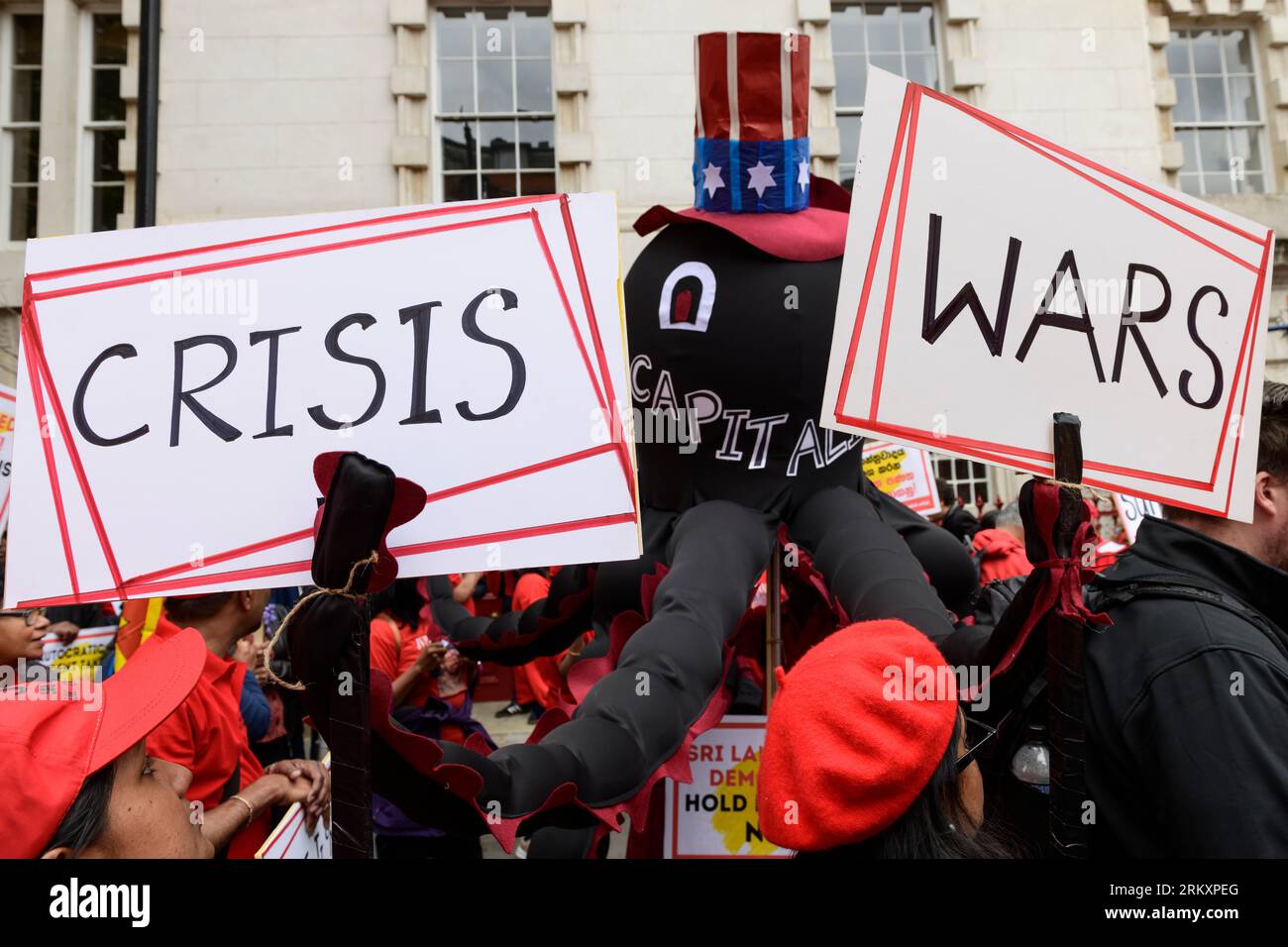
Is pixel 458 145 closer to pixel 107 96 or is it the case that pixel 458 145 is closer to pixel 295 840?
pixel 107 96

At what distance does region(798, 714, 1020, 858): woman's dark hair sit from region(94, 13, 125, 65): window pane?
1159 centimetres

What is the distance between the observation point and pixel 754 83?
262 cm

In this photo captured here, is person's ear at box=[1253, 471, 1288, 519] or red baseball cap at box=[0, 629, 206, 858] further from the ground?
person's ear at box=[1253, 471, 1288, 519]

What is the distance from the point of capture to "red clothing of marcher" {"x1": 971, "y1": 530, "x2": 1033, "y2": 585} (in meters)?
4.90

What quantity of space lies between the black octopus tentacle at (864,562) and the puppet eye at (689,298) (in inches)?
22.1

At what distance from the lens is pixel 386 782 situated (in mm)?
1600

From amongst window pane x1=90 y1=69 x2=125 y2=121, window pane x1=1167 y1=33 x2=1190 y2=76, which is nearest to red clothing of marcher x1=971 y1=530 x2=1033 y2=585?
window pane x1=1167 y1=33 x2=1190 y2=76

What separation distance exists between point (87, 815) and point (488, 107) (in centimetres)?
982

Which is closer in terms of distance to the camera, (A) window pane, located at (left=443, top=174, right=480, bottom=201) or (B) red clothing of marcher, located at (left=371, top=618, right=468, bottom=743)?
(B) red clothing of marcher, located at (left=371, top=618, right=468, bottom=743)

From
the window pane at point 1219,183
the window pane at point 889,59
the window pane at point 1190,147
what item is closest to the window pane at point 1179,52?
the window pane at point 1190,147

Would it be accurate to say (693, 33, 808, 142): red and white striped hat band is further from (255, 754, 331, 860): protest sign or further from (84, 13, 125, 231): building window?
(84, 13, 125, 231): building window
